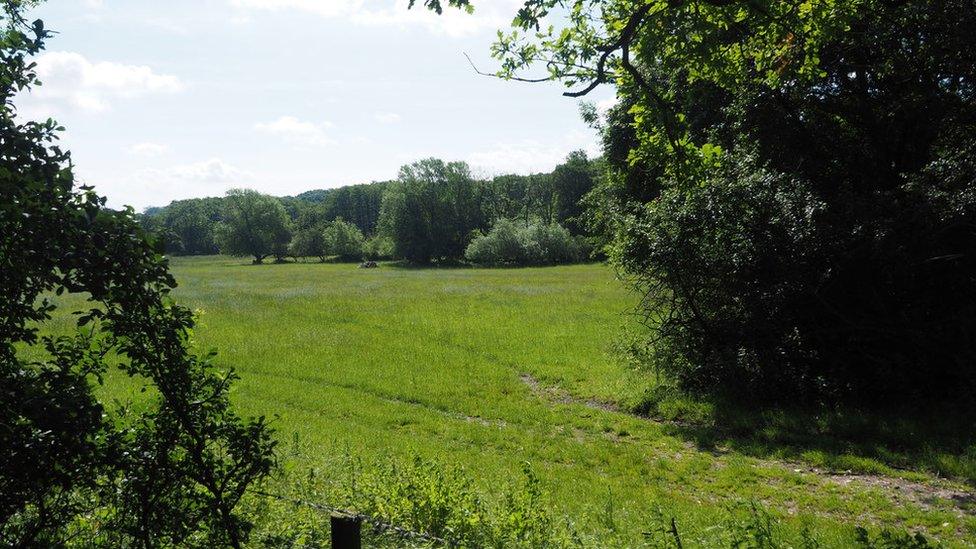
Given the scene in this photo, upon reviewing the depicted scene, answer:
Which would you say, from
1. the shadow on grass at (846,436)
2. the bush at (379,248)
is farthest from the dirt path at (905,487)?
the bush at (379,248)

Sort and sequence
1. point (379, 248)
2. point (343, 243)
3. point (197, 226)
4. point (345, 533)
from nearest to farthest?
point (345, 533), point (379, 248), point (343, 243), point (197, 226)

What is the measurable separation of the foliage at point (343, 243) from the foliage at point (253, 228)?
11876mm

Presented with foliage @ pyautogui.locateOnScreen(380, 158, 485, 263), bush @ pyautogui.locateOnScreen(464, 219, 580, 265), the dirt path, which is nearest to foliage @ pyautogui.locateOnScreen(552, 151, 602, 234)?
foliage @ pyautogui.locateOnScreen(380, 158, 485, 263)

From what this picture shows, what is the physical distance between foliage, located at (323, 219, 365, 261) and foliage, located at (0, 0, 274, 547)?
4103 inches

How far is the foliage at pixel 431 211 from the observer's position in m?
92.5

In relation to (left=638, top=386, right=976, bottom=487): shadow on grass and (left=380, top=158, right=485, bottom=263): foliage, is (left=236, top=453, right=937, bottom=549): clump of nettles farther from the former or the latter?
(left=380, top=158, right=485, bottom=263): foliage

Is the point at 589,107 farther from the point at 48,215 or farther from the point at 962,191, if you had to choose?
the point at 48,215

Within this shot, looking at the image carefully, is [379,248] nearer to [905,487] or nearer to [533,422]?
[533,422]

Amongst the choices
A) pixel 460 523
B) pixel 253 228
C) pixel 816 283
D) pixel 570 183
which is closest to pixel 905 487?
pixel 816 283

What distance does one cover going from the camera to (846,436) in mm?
11172

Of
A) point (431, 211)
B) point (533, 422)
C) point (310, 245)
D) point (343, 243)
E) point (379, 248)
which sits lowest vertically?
point (533, 422)

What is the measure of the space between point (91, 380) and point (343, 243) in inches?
4141

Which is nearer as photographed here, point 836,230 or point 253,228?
point 836,230

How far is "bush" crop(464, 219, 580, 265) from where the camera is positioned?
80.4 m
